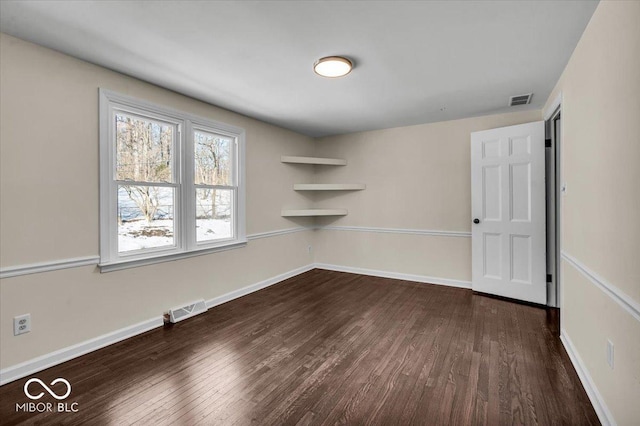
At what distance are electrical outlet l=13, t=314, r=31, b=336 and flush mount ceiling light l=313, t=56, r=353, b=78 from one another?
2.91 meters

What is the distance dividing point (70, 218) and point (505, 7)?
3.41 meters

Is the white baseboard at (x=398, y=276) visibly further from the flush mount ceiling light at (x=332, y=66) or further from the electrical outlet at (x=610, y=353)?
the flush mount ceiling light at (x=332, y=66)

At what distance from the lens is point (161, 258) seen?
9.41ft

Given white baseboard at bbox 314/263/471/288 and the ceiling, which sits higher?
the ceiling

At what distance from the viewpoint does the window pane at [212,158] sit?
3.31m

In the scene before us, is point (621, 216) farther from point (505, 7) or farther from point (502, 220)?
point (502, 220)

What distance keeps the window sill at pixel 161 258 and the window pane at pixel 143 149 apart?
0.77m

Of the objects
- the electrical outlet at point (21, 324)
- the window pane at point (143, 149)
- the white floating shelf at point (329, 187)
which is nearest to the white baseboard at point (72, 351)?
the electrical outlet at point (21, 324)

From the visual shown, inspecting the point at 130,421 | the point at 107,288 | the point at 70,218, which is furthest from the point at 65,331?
the point at 130,421

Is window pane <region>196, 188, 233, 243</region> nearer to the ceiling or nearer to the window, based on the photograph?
the window

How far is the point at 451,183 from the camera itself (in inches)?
159

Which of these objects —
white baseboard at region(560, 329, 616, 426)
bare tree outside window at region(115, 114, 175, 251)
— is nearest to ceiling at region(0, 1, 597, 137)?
bare tree outside window at region(115, 114, 175, 251)

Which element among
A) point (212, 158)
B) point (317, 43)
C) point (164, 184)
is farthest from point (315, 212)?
point (317, 43)

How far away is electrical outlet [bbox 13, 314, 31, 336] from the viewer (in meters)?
2.00
